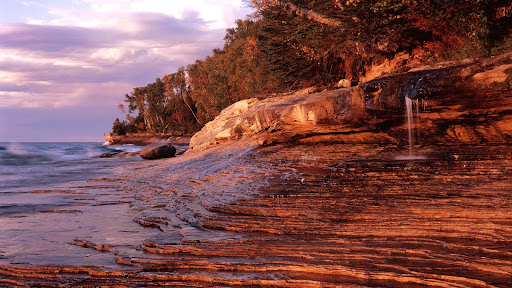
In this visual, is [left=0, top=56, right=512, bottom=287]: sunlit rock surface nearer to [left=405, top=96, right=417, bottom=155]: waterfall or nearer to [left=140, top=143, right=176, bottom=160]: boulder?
[left=405, top=96, right=417, bottom=155]: waterfall

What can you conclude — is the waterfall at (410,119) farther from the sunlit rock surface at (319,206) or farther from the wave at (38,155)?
the wave at (38,155)

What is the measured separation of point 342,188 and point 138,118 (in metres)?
113

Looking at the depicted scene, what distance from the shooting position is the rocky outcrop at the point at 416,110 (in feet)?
36.6

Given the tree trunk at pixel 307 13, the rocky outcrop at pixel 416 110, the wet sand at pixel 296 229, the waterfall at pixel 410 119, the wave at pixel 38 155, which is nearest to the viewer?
the wet sand at pixel 296 229

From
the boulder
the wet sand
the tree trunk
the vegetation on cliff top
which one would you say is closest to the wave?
the boulder

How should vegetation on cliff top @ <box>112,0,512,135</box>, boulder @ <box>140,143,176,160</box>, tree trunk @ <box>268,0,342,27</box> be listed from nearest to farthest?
vegetation on cliff top @ <box>112,0,512,135</box>
tree trunk @ <box>268,0,342,27</box>
boulder @ <box>140,143,176,160</box>

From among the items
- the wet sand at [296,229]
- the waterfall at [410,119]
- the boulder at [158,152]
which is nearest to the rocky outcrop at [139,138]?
the boulder at [158,152]

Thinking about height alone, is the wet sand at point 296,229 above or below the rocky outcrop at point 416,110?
below

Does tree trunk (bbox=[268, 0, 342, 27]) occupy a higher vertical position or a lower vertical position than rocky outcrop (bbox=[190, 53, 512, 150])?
higher

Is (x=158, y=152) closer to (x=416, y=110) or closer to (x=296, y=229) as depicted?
(x=416, y=110)

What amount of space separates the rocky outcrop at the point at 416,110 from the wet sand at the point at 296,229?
99cm

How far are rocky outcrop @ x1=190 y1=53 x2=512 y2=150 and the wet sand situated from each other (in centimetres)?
99

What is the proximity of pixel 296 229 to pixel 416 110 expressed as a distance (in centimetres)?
733

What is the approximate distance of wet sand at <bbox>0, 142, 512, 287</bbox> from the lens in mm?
4336
